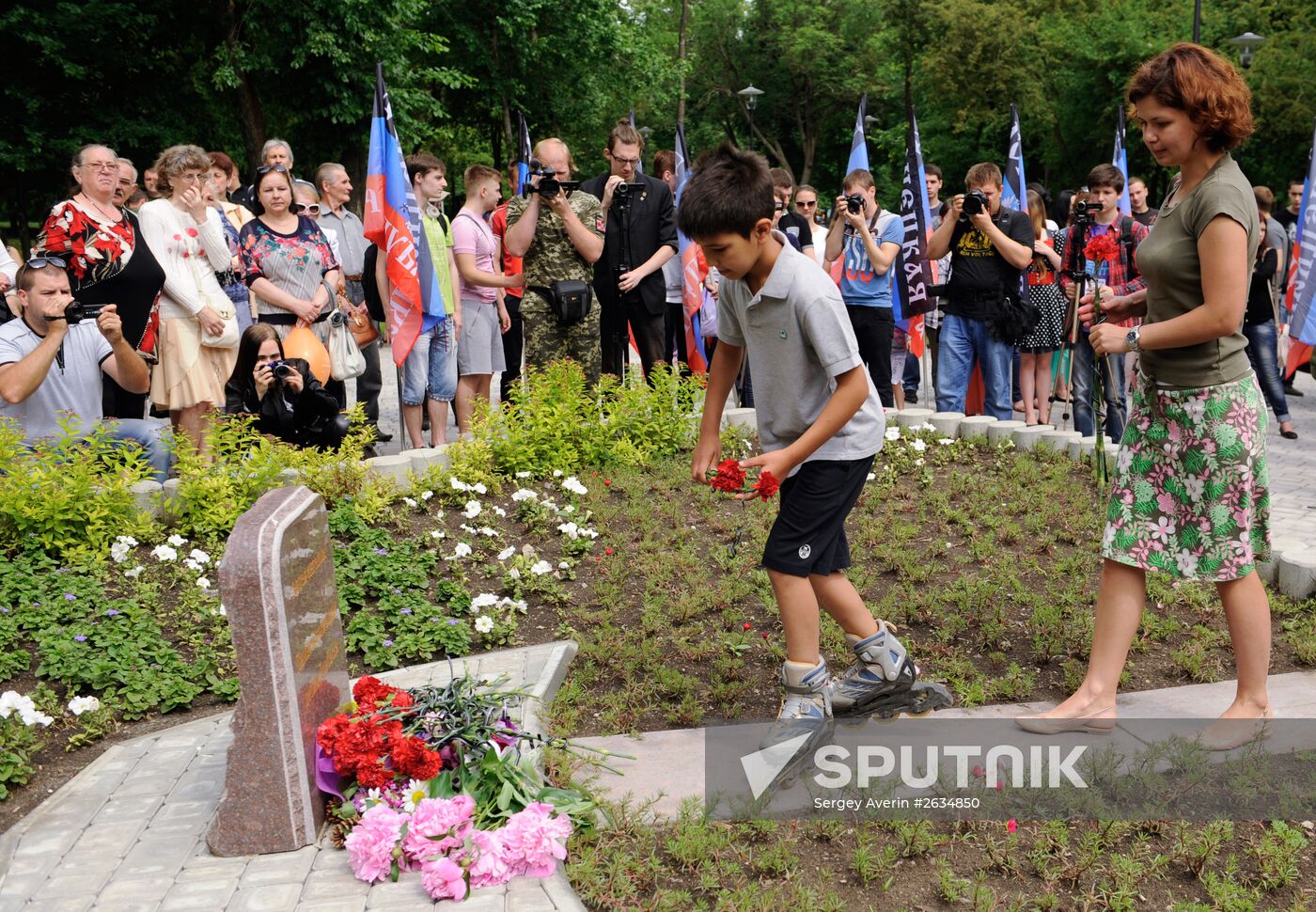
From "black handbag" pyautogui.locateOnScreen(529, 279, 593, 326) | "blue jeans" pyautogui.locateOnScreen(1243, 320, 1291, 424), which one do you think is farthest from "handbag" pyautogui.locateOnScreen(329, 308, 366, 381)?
"blue jeans" pyautogui.locateOnScreen(1243, 320, 1291, 424)

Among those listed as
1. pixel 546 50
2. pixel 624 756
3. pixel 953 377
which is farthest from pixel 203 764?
pixel 546 50

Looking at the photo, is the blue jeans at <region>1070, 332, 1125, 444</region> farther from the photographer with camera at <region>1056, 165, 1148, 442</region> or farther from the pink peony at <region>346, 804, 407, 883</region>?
the pink peony at <region>346, 804, 407, 883</region>

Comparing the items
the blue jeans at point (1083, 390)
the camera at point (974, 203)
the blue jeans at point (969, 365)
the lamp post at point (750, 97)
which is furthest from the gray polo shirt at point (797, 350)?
the lamp post at point (750, 97)

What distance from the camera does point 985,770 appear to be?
4008mm

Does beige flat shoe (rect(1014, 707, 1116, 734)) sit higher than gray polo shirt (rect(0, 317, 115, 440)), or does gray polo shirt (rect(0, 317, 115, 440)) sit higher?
gray polo shirt (rect(0, 317, 115, 440))

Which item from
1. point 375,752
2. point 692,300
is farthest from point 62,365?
point 692,300

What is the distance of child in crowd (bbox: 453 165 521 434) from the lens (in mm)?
8656

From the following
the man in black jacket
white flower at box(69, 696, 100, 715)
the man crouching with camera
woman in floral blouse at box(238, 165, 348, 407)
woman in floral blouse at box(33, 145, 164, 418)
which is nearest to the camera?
white flower at box(69, 696, 100, 715)

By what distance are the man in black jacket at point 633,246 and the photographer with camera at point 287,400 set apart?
2.41m

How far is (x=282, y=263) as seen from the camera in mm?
8039

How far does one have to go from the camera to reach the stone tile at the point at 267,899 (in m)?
3.26

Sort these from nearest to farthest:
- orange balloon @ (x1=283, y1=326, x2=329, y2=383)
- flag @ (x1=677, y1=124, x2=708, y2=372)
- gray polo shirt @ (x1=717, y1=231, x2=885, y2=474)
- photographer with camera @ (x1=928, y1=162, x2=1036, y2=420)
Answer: gray polo shirt @ (x1=717, y1=231, x2=885, y2=474)
orange balloon @ (x1=283, y1=326, x2=329, y2=383)
photographer with camera @ (x1=928, y1=162, x2=1036, y2=420)
flag @ (x1=677, y1=124, x2=708, y2=372)

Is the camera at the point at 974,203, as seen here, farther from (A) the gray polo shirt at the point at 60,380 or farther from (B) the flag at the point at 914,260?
(A) the gray polo shirt at the point at 60,380

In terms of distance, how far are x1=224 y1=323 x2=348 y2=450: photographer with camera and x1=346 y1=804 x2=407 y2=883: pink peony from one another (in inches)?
154
